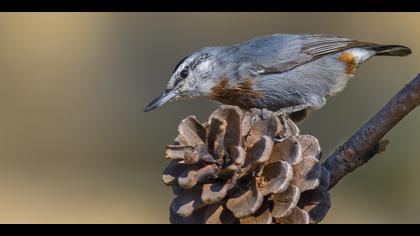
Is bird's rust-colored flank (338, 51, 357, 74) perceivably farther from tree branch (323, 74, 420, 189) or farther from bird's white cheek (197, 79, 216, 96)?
tree branch (323, 74, 420, 189)

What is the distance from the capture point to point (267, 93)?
3.14 m

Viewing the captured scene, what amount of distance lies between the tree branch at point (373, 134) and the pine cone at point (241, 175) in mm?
186

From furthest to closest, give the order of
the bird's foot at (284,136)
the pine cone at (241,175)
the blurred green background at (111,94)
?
the blurred green background at (111,94) < the bird's foot at (284,136) < the pine cone at (241,175)

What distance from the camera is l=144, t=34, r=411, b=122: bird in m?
3.14

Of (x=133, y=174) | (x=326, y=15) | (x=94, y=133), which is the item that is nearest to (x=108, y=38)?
(x=94, y=133)

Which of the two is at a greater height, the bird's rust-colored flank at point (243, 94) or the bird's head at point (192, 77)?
the bird's head at point (192, 77)

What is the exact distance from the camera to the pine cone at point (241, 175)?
1681 millimetres

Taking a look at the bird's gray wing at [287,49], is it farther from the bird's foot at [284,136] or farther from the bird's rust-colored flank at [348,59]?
the bird's foot at [284,136]

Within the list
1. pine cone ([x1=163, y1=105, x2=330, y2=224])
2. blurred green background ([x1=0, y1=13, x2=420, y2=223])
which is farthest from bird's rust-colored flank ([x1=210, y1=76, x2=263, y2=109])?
blurred green background ([x1=0, y1=13, x2=420, y2=223])

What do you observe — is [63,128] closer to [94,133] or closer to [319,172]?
[94,133]

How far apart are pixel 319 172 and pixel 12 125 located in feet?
14.9

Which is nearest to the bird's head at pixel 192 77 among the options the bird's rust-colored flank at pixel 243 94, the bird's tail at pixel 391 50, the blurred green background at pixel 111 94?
the bird's rust-colored flank at pixel 243 94

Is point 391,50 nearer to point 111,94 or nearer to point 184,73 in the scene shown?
point 184,73

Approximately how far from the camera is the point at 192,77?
3.23 m
